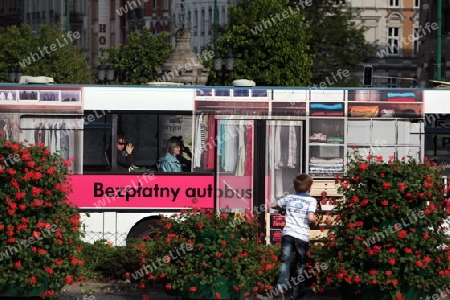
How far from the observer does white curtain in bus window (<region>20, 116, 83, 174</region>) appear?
28062 millimetres

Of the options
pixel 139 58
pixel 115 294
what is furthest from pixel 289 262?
pixel 139 58

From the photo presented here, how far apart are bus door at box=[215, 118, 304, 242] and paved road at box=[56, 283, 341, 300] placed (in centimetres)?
601

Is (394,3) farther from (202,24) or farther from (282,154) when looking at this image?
(282,154)

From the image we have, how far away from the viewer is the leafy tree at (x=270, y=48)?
6731cm

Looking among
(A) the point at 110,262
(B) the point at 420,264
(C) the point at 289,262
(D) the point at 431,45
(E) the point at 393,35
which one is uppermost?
(E) the point at 393,35

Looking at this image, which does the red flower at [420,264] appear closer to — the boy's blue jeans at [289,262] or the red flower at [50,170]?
the boy's blue jeans at [289,262]

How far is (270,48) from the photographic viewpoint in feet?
224

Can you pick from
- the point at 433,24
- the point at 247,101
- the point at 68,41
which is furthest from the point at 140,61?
the point at 247,101

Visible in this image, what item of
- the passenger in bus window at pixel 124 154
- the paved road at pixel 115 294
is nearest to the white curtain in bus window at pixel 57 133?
the passenger in bus window at pixel 124 154

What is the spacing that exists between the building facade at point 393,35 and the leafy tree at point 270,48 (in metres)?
44.3

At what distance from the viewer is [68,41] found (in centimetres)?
8250

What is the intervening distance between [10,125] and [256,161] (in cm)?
400

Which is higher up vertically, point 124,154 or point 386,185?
point 124,154

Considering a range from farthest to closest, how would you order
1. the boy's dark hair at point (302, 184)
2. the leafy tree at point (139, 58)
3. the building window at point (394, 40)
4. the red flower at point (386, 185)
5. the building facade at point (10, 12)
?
the building facade at point (10, 12), the building window at point (394, 40), the leafy tree at point (139, 58), the boy's dark hair at point (302, 184), the red flower at point (386, 185)
